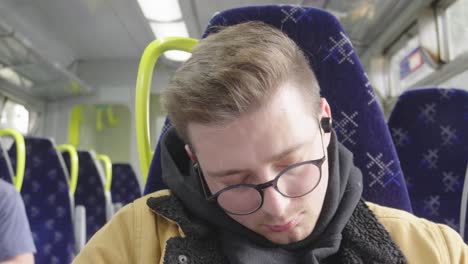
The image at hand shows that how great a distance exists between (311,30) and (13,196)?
1.45 meters

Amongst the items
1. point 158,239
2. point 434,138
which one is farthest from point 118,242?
point 434,138

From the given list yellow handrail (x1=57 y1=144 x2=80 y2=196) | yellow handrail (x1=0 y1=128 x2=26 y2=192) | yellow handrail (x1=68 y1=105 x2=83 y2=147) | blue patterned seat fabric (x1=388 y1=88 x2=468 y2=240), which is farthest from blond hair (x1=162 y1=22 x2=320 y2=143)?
yellow handrail (x1=68 y1=105 x2=83 y2=147)

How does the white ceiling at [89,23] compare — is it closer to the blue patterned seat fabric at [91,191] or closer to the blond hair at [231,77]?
the blue patterned seat fabric at [91,191]

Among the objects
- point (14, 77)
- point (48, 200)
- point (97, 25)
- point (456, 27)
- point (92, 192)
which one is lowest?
point (92, 192)

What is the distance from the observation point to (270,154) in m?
0.65

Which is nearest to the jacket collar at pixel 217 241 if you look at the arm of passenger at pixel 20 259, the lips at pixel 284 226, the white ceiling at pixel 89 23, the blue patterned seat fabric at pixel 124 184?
the lips at pixel 284 226

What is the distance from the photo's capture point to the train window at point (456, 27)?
2.77 m

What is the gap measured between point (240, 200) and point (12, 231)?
1.42 meters

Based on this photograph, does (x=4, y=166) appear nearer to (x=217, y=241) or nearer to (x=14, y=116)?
(x=217, y=241)

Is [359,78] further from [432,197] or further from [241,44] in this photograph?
[432,197]

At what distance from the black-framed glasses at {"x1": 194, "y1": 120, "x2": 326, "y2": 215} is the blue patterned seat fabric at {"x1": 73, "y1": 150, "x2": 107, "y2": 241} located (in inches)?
97.9

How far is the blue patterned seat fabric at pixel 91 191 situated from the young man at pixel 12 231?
124cm

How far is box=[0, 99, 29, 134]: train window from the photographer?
14.5ft

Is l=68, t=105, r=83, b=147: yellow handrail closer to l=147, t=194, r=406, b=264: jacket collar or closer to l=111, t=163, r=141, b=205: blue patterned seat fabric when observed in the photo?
l=111, t=163, r=141, b=205: blue patterned seat fabric
